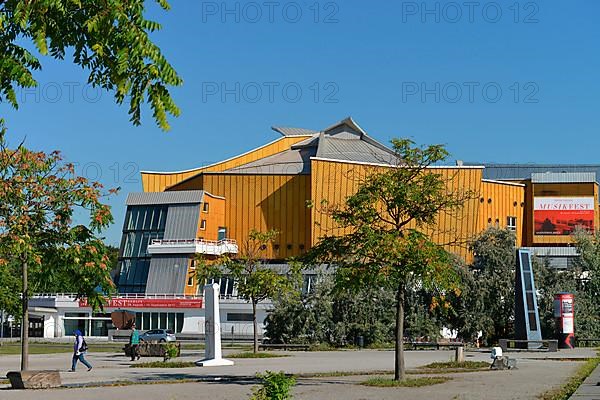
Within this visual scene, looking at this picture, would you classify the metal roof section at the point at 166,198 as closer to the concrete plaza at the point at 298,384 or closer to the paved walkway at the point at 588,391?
the concrete plaza at the point at 298,384

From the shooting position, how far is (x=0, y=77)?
21.3 feet

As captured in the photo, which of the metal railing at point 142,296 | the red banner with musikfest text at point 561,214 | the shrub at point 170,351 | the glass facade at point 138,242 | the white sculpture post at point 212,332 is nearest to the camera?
the white sculpture post at point 212,332

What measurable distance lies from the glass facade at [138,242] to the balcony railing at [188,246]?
194cm

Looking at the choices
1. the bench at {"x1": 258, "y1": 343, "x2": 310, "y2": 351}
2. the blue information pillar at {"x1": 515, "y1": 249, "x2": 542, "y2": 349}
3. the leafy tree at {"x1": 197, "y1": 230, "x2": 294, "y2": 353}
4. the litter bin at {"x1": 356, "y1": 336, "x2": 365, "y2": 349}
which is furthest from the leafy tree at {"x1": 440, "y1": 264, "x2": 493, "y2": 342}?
the leafy tree at {"x1": 197, "y1": 230, "x2": 294, "y2": 353}

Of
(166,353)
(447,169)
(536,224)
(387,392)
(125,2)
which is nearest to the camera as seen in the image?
(125,2)

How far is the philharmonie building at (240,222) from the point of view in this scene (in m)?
84.4

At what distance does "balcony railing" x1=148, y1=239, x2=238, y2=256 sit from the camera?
8769 centimetres

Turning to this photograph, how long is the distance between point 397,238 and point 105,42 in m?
17.4

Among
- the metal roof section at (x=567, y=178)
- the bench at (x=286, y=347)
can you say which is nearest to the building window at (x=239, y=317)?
the bench at (x=286, y=347)

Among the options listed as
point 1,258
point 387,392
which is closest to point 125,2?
point 387,392

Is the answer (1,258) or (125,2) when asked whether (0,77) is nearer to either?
(125,2)

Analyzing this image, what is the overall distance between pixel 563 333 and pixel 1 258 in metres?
33.7

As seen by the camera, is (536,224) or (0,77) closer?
(0,77)

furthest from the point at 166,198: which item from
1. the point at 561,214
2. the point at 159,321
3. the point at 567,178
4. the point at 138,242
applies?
the point at 567,178
